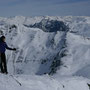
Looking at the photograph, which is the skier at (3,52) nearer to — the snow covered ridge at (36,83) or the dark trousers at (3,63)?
the dark trousers at (3,63)

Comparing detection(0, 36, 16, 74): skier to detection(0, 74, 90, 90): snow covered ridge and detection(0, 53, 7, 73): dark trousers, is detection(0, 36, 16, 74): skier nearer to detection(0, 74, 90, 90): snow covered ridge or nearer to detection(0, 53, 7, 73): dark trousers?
detection(0, 53, 7, 73): dark trousers

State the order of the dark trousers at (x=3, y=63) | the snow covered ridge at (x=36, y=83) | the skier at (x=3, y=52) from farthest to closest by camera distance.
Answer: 1. the dark trousers at (x=3, y=63)
2. the skier at (x=3, y=52)
3. the snow covered ridge at (x=36, y=83)

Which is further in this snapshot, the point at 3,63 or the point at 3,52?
the point at 3,63

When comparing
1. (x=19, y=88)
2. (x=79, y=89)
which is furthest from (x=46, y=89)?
(x=79, y=89)

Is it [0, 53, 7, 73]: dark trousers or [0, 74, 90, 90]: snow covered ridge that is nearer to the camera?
[0, 74, 90, 90]: snow covered ridge

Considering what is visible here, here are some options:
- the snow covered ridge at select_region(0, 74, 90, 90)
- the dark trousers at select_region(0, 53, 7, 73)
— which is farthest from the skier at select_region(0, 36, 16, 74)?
the snow covered ridge at select_region(0, 74, 90, 90)

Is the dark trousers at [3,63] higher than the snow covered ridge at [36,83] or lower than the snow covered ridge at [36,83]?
higher

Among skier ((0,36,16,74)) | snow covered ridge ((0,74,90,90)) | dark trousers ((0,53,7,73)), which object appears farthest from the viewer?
dark trousers ((0,53,7,73))

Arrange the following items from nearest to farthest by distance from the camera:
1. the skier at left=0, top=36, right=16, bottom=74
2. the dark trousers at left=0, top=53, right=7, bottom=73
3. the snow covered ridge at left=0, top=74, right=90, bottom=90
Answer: the snow covered ridge at left=0, top=74, right=90, bottom=90, the skier at left=0, top=36, right=16, bottom=74, the dark trousers at left=0, top=53, right=7, bottom=73

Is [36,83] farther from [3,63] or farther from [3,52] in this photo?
[3,52]

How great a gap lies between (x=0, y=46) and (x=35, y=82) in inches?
169

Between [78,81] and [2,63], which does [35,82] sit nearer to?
[2,63]

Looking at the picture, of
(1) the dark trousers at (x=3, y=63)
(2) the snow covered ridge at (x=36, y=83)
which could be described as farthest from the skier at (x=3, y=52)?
(2) the snow covered ridge at (x=36, y=83)

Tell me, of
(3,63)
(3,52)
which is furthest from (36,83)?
(3,52)
